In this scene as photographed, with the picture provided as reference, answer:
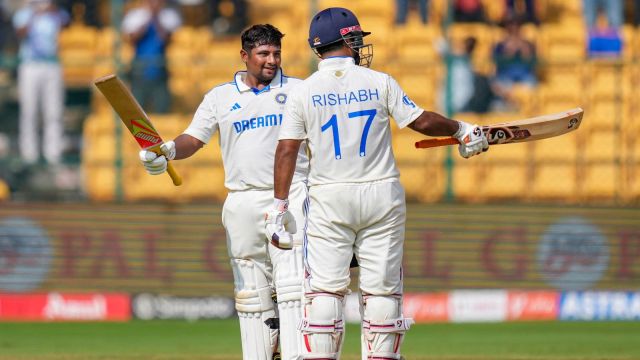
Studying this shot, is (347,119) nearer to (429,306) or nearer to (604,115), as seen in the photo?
(429,306)

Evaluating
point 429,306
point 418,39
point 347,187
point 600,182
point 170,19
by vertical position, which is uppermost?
point 170,19

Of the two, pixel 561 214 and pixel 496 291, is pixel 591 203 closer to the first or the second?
pixel 561 214

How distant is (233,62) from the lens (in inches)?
481

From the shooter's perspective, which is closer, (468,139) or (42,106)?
(468,139)

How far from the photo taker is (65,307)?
11898 mm

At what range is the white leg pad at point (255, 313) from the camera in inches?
266

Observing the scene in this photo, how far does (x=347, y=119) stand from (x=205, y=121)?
1.23 meters

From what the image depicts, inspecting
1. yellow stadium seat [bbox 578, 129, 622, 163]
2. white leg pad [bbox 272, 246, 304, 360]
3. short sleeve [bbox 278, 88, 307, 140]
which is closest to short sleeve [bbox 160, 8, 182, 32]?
yellow stadium seat [bbox 578, 129, 622, 163]

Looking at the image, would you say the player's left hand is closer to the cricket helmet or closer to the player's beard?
the player's beard

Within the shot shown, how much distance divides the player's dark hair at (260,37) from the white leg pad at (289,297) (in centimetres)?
115

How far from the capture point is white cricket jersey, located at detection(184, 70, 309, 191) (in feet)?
22.3

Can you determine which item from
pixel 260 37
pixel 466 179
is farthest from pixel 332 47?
pixel 466 179

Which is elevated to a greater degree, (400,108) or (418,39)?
(418,39)

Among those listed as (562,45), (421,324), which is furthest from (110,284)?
(562,45)
